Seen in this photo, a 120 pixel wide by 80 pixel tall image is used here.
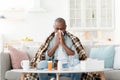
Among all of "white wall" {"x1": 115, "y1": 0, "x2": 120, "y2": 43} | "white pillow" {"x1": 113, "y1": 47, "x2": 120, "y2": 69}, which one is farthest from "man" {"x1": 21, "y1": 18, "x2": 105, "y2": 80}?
"white wall" {"x1": 115, "y1": 0, "x2": 120, "y2": 43}

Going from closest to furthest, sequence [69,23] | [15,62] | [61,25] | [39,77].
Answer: [39,77] < [61,25] < [15,62] < [69,23]

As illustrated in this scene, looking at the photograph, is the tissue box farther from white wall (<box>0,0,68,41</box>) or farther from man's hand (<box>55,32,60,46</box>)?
white wall (<box>0,0,68,41</box>)

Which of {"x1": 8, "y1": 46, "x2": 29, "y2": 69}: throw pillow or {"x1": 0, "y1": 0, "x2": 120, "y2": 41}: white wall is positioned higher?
{"x1": 0, "y1": 0, "x2": 120, "y2": 41}: white wall

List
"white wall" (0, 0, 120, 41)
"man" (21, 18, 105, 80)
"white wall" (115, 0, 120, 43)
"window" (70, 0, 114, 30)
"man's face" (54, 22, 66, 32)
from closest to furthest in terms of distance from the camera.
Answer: "man" (21, 18, 105, 80) < "man's face" (54, 22, 66, 32) < "white wall" (115, 0, 120, 43) < "window" (70, 0, 114, 30) < "white wall" (0, 0, 120, 41)

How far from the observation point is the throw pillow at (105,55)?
4.30 meters

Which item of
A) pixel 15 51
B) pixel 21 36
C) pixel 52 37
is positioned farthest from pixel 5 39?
pixel 52 37

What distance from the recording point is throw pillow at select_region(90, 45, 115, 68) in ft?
14.1

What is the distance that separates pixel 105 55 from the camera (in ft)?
14.2

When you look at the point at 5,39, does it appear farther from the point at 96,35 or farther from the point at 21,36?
the point at 96,35

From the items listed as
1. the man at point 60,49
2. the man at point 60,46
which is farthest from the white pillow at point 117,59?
the man at point 60,46

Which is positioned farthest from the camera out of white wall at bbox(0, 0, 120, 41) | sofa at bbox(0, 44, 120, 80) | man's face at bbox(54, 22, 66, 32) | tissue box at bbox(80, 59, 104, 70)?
white wall at bbox(0, 0, 120, 41)

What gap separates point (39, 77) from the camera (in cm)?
365

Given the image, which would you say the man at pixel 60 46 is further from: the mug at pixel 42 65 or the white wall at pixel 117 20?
the white wall at pixel 117 20

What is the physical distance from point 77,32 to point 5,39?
172 cm
